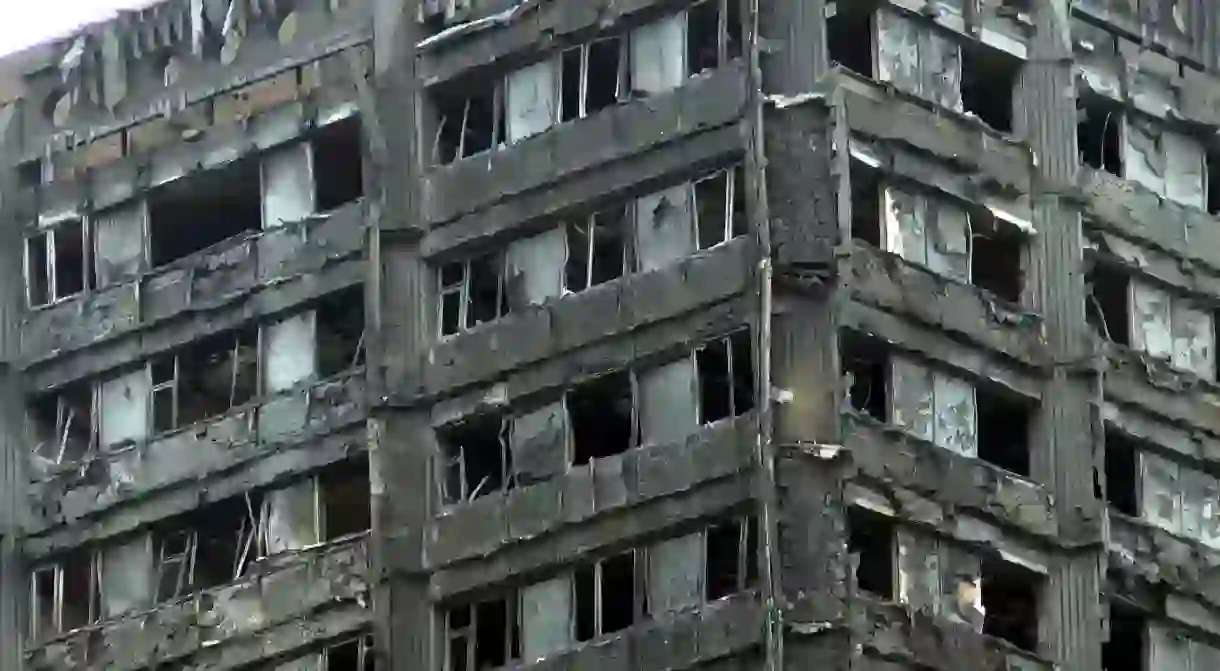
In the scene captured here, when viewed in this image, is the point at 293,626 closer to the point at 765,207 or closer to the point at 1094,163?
the point at 765,207

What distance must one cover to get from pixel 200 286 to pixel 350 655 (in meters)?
6.29

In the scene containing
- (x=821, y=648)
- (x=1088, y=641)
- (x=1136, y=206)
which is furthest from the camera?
(x=1136, y=206)

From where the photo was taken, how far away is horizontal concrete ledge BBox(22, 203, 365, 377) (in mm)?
47156

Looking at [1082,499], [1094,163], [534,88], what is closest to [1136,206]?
[1094,163]

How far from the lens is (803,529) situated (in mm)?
41156

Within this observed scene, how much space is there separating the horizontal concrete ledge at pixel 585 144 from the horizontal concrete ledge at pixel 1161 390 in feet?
21.6

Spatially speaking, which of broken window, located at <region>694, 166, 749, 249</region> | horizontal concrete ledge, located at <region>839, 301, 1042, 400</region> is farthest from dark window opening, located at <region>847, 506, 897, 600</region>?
broken window, located at <region>694, 166, 749, 249</region>

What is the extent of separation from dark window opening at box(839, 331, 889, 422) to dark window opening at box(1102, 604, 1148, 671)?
4589 mm

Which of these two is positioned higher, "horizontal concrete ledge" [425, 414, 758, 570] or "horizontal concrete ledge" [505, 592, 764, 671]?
"horizontal concrete ledge" [425, 414, 758, 570]

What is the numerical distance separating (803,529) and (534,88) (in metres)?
8.14

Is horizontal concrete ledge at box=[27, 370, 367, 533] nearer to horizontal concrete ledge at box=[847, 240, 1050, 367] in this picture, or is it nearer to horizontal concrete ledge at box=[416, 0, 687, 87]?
horizontal concrete ledge at box=[416, 0, 687, 87]

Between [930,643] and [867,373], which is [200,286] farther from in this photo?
[930,643]

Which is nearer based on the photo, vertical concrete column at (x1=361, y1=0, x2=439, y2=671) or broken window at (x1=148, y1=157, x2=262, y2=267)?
vertical concrete column at (x1=361, y1=0, x2=439, y2=671)

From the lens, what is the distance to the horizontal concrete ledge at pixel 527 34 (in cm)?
4516
